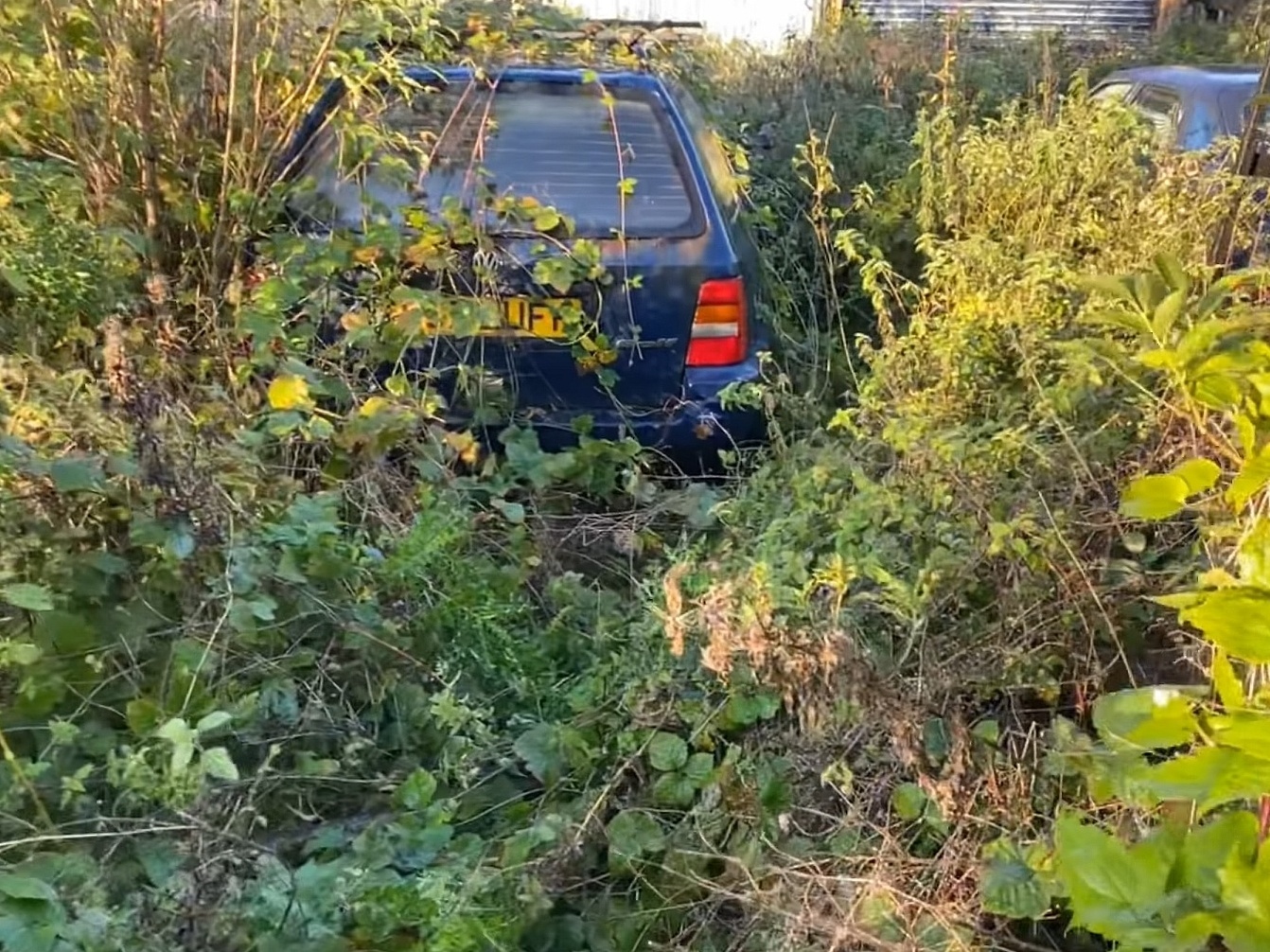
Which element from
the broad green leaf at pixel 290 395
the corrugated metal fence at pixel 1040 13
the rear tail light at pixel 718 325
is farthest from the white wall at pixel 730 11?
the broad green leaf at pixel 290 395

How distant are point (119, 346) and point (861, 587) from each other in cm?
196

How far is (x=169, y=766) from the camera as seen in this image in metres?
2.20

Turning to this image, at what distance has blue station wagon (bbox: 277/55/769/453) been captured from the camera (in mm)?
3830

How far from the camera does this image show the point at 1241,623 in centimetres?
107

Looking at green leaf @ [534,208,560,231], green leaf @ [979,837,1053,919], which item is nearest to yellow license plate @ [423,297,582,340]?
green leaf @ [534,208,560,231]

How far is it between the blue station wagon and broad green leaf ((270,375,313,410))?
606mm

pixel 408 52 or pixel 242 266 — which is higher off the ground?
pixel 408 52

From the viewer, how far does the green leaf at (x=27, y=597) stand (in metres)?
2.26

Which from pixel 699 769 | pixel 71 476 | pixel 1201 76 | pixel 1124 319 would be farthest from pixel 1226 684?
pixel 1201 76

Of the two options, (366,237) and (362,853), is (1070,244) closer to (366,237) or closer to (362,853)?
(366,237)

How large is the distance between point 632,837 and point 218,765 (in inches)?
31.9

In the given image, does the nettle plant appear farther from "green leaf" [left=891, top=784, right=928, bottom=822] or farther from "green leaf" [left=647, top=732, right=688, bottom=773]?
"green leaf" [left=647, top=732, right=688, bottom=773]

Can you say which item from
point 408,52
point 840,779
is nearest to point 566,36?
point 408,52

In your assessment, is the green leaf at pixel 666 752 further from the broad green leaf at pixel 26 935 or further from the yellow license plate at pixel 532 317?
the yellow license plate at pixel 532 317
